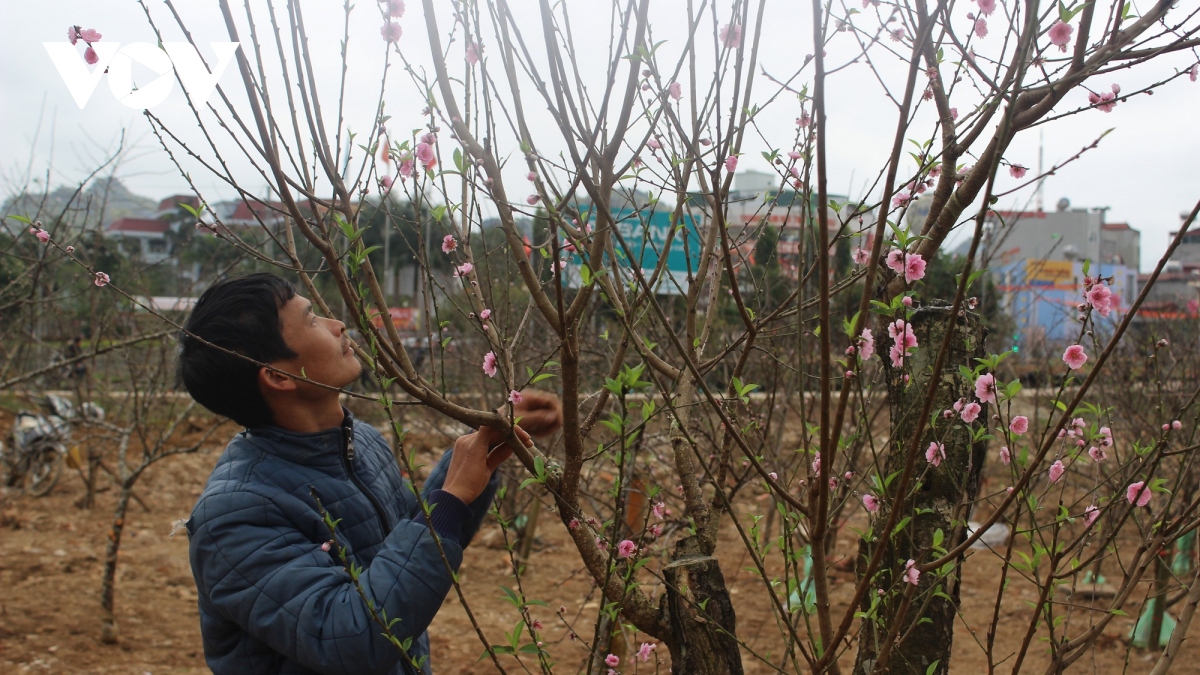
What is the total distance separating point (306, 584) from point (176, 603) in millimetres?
4993

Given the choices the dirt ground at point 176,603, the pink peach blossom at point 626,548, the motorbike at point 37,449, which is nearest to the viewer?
the pink peach blossom at point 626,548

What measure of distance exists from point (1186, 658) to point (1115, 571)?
1796mm

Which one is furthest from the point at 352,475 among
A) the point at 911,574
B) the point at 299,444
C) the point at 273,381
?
the point at 911,574

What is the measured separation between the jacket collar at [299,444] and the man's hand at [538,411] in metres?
0.38

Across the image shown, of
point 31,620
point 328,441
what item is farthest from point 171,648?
point 328,441

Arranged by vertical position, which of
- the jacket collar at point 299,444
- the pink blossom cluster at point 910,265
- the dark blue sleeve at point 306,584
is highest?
the pink blossom cluster at point 910,265

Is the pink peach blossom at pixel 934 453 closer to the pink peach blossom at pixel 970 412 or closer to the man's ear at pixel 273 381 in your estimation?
the pink peach blossom at pixel 970 412

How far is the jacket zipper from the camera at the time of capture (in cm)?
186

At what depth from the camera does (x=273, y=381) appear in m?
1.70

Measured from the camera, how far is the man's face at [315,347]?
5.63 ft

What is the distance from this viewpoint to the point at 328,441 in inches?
70.9

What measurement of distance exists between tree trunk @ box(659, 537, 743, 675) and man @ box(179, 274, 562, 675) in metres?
0.42

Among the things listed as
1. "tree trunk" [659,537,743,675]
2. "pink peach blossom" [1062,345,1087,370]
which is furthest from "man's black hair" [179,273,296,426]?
"pink peach blossom" [1062,345,1087,370]

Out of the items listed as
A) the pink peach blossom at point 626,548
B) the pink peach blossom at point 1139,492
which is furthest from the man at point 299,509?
the pink peach blossom at point 1139,492
